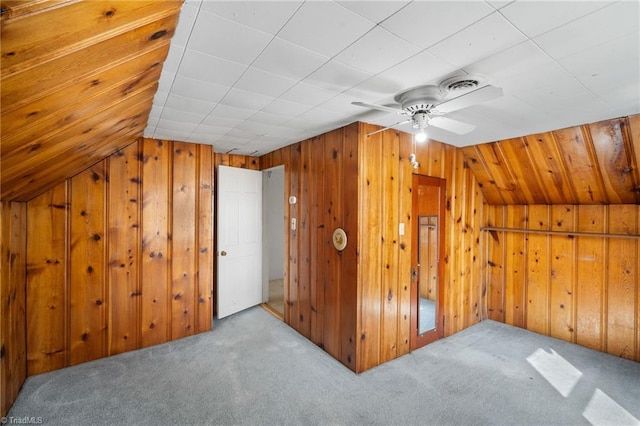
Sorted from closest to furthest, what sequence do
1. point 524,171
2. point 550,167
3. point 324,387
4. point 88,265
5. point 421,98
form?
point 421,98, point 324,387, point 88,265, point 550,167, point 524,171

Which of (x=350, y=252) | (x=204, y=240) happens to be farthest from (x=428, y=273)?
(x=204, y=240)

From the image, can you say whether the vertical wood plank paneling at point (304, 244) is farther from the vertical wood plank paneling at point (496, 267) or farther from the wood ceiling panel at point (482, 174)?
the vertical wood plank paneling at point (496, 267)

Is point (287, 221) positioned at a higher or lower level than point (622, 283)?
higher

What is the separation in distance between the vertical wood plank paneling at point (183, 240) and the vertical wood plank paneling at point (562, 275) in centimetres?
456

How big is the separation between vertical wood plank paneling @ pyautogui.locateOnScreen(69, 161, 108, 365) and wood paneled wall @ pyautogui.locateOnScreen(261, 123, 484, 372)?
2.07 meters

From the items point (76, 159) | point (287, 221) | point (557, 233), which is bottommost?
point (557, 233)

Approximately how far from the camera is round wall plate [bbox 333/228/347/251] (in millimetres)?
2850

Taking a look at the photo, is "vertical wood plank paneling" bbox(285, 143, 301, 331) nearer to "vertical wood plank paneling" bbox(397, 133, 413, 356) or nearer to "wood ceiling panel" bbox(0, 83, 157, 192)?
"vertical wood plank paneling" bbox(397, 133, 413, 356)

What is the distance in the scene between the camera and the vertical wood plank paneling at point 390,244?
9.53 ft

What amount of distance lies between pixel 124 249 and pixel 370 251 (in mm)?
2668

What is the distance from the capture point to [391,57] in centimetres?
154

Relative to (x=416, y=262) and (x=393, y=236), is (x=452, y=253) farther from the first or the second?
(x=393, y=236)

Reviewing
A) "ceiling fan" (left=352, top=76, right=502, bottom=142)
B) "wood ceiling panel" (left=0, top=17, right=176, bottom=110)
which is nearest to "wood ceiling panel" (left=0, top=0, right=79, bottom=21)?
"wood ceiling panel" (left=0, top=17, right=176, bottom=110)

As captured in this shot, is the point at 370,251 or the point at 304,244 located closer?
the point at 370,251
